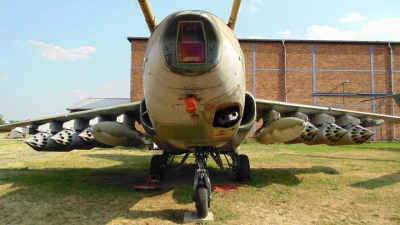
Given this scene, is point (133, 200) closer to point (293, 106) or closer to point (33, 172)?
point (293, 106)

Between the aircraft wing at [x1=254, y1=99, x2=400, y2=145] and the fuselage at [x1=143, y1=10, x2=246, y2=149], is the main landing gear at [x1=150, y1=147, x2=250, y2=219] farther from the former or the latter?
the fuselage at [x1=143, y1=10, x2=246, y2=149]

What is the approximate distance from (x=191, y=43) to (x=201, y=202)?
120 inches

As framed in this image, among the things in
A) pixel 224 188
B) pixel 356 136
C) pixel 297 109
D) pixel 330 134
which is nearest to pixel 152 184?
pixel 224 188

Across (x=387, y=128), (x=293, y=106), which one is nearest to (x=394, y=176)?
(x=293, y=106)

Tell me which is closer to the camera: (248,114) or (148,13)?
(148,13)

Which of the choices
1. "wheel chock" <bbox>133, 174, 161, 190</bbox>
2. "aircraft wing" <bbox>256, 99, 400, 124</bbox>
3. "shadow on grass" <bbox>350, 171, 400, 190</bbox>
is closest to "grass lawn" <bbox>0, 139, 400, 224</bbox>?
"shadow on grass" <bbox>350, 171, 400, 190</bbox>

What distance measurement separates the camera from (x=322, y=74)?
78.8ft

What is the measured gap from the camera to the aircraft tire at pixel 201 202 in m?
4.90

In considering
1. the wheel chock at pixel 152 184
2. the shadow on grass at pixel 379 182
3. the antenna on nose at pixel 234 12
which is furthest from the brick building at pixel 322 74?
the antenna on nose at pixel 234 12

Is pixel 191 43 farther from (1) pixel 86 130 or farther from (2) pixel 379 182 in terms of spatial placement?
(2) pixel 379 182

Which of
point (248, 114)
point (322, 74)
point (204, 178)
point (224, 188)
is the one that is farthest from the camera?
point (322, 74)

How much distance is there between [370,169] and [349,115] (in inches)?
99.9

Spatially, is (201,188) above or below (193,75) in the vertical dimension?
below

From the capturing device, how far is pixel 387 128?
24281 mm
